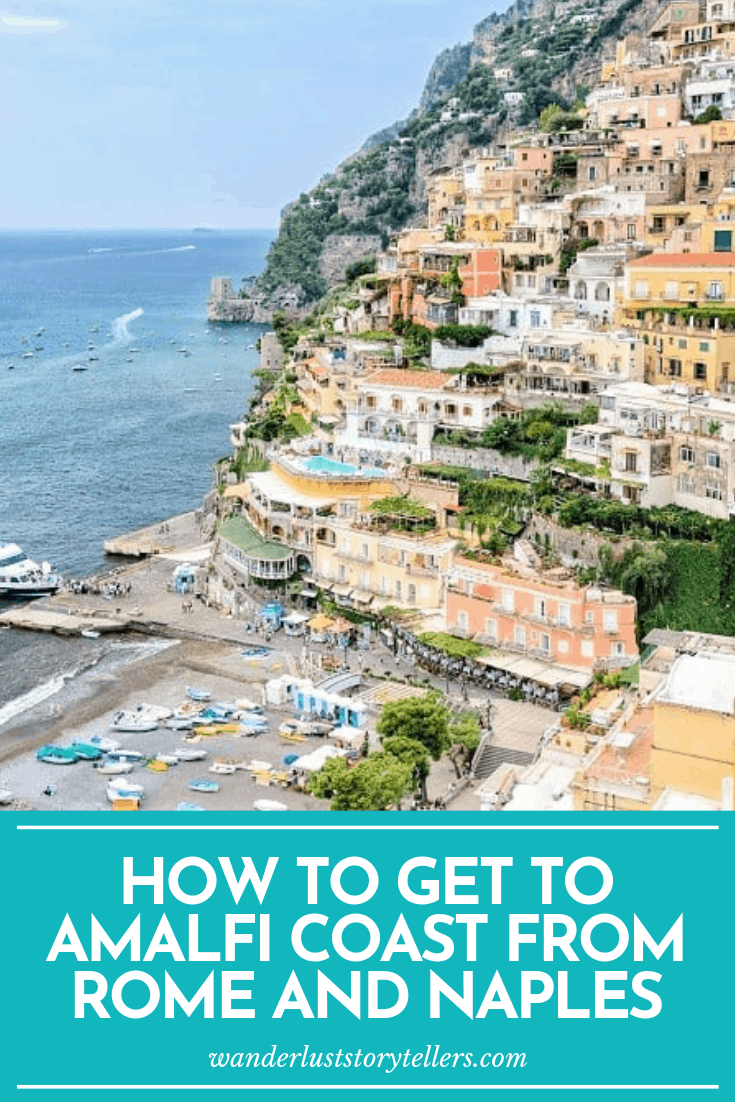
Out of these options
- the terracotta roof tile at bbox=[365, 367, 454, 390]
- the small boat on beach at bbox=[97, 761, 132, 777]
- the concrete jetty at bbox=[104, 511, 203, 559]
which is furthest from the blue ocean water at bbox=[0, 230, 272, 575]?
the small boat on beach at bbox=[97, 761, 132, 777]

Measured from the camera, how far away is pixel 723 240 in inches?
1287

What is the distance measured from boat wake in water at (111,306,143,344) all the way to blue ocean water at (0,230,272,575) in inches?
6.0

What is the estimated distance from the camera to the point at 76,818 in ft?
22.0

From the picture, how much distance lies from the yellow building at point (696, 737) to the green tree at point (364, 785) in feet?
24.0

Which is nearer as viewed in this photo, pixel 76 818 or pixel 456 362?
pixel 76 818

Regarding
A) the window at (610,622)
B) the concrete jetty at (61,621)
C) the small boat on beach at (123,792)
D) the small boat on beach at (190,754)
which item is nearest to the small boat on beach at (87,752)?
the small boat on beach at (190,754)

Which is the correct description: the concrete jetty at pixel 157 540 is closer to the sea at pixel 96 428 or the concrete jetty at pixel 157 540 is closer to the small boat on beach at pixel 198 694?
the sea at pixel 96 428

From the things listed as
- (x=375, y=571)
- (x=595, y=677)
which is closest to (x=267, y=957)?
(x=595, y=677)

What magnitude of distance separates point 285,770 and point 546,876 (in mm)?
16376

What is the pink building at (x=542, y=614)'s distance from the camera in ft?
80.9

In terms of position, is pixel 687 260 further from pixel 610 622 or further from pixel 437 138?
pixel 437 138

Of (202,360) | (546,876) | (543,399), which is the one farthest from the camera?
(202,360)

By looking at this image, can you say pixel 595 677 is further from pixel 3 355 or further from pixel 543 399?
pixel 3 355

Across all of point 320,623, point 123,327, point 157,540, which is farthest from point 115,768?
point 123,327
